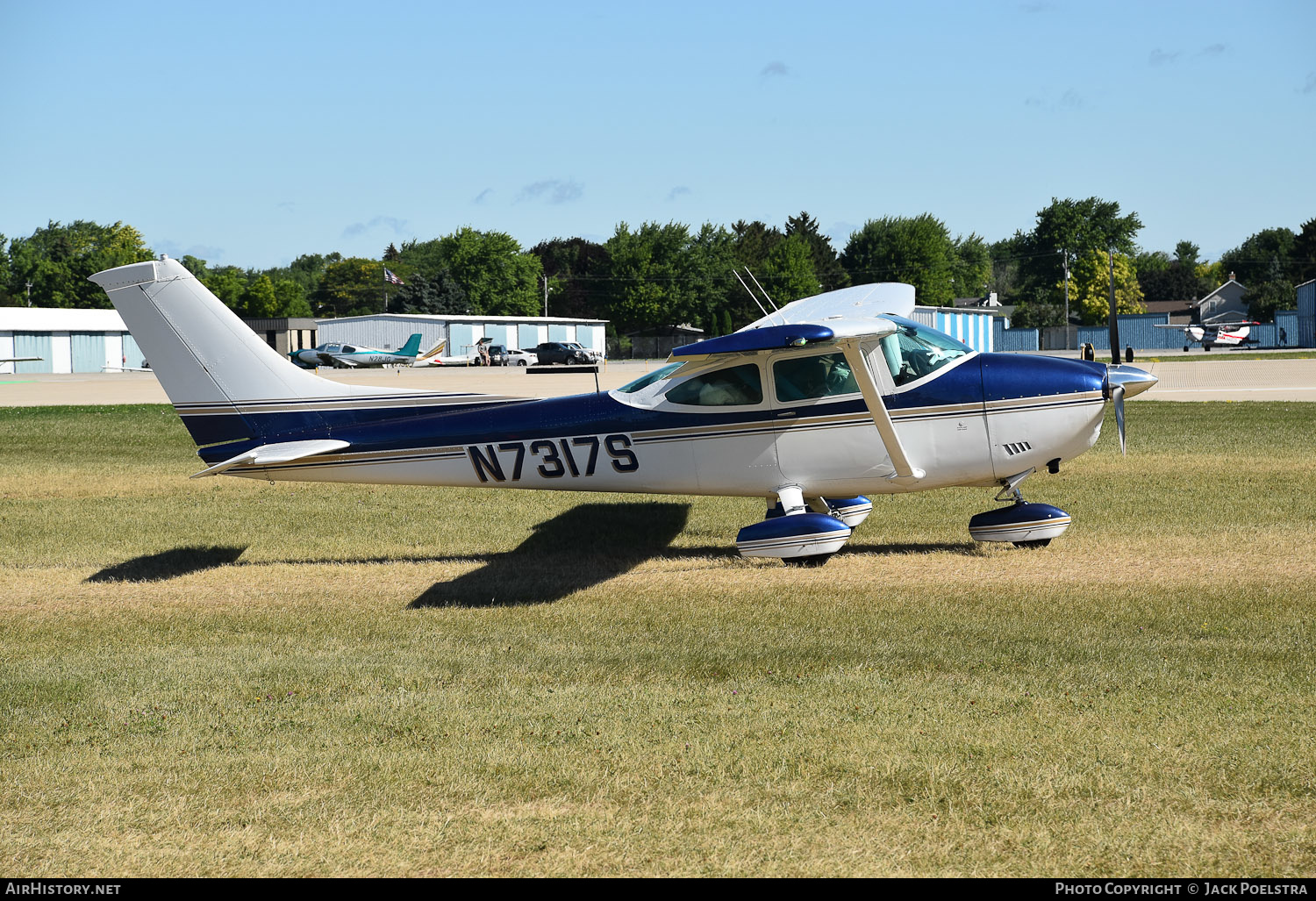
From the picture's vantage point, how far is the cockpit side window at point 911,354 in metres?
10.2

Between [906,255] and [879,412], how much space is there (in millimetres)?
107603

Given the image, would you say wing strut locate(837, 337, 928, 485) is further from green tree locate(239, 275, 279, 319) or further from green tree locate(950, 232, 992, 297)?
green tree locate(950, 232, 992, 297)

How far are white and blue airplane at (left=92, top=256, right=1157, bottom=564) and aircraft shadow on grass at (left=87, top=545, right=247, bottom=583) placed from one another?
4.09 feet

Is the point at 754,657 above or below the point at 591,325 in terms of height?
below

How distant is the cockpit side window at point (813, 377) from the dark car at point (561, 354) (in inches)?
2357

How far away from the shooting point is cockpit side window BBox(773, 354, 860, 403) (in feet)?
33.7

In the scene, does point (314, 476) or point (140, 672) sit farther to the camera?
point (314, 476)

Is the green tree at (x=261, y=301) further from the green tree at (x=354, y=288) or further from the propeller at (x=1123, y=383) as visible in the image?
the propeller at (x=1123, y=383)

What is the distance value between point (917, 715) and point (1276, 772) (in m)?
1.76

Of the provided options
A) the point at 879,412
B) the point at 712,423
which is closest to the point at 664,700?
the point at 879,412

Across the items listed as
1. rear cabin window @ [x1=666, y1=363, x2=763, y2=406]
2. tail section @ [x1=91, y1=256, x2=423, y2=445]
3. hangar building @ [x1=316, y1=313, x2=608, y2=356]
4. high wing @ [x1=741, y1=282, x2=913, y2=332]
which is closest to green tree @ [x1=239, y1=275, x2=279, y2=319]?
hangar building @ [x1=316, y1=313, x2=608, y2=356]

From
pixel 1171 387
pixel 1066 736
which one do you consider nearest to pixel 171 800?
pixel 1066 736

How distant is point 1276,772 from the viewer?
5.05 meters

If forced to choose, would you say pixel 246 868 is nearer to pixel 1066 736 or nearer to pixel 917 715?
pixel 917 715
